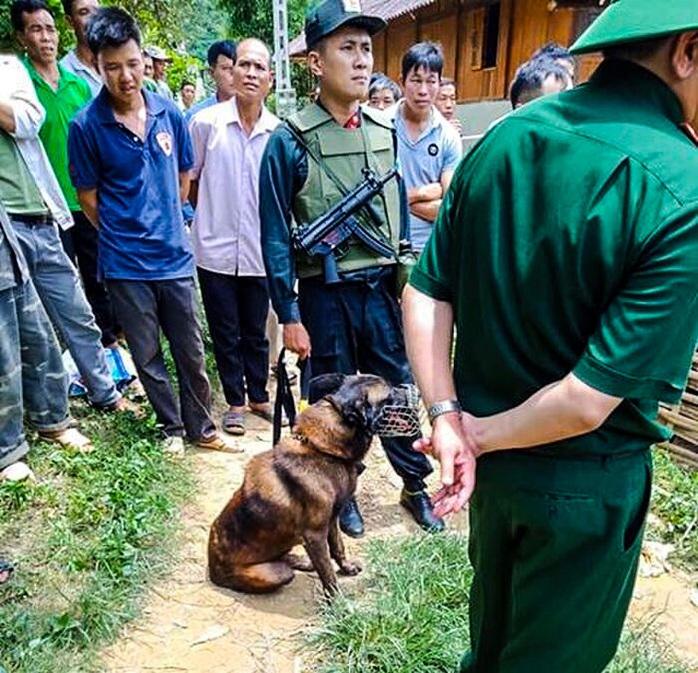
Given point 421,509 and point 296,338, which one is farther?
point 421,509

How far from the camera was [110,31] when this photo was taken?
3.24m

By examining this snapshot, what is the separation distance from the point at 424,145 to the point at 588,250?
2.93 m

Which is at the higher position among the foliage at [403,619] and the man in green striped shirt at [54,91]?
the man in green striped shirt at [54,91]

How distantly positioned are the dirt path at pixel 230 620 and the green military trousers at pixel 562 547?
4.05 ft

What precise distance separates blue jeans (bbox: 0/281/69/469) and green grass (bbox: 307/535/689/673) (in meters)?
1.90

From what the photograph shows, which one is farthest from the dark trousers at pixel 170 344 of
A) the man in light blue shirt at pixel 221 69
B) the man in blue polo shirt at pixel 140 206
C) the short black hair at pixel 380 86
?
the short black hair at pixel 380 86

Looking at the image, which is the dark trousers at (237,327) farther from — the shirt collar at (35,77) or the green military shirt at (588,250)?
the green military shirt at (588,250)

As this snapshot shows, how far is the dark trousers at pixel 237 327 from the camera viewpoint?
13.7 feet

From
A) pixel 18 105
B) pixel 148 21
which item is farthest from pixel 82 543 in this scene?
pixel 148 21

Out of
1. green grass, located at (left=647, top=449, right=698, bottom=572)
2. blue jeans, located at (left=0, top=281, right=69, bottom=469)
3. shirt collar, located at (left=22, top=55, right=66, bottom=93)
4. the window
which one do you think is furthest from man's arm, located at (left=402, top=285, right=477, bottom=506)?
the window

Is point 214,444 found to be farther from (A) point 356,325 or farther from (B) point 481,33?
(B) point 481,33

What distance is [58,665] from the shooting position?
7.59ft

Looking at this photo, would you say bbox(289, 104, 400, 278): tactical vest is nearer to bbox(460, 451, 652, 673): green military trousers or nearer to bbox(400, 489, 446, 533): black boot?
bbox(400, 489, 446, 533): black boot

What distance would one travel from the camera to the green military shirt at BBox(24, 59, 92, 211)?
4.23 meters
